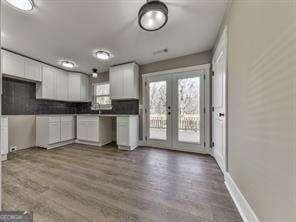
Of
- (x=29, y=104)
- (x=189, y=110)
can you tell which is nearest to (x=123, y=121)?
(x=189, y=110)

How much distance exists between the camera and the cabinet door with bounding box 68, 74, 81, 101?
4709mm

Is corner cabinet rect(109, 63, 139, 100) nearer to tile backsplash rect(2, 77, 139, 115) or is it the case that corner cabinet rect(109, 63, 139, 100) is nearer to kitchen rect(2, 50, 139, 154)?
kitchen rect(2, 50, 139, 154)

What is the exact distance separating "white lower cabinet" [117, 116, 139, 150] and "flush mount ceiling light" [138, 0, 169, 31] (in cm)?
227

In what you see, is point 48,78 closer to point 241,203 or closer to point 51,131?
point 51,131

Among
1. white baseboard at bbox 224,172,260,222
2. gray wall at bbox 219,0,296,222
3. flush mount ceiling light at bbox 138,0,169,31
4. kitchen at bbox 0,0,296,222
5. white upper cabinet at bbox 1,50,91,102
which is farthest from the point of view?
white upper cabinet at bbox 1,50,91,102

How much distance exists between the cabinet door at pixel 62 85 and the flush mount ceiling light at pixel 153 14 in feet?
11.7

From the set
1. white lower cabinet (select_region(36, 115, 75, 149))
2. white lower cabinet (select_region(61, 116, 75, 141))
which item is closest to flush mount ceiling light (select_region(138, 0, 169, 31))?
white lower cabinet (select_region(36, 115, 75, 149))

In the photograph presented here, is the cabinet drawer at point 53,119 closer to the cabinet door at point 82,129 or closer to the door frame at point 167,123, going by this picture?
the cabinet door at point 82,129

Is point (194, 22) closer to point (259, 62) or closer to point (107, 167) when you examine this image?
point (259, 62)

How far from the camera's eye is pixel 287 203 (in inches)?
31.3

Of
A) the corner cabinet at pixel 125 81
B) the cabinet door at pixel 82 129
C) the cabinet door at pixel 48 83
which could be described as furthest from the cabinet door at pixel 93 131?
the cabinet door at pixel 48 83

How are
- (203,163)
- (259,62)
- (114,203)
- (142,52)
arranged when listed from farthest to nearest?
(142,52) → (203,163) → (114,203) → (259,62)

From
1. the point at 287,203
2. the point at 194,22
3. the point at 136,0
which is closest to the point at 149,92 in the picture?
the point at 194,22

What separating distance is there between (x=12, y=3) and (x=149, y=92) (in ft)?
9.68
